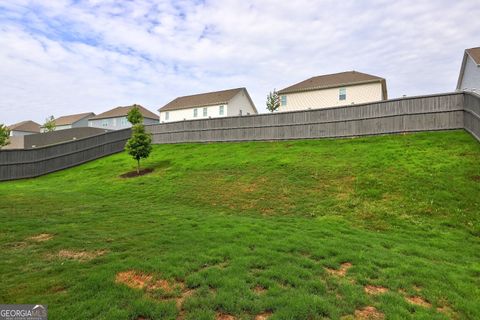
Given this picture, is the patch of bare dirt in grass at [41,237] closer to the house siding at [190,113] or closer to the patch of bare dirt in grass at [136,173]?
the patch of bare dirt in grass at [136,173]

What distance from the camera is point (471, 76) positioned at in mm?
26641

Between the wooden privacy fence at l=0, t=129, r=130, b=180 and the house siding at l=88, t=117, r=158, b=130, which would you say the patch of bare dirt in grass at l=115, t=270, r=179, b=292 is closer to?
the wooden privacy fence at l=0, t=129, r=130, b=180

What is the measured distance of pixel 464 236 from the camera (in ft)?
26.7

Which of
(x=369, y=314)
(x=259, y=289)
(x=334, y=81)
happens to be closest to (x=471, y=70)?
(x=334, y=81)

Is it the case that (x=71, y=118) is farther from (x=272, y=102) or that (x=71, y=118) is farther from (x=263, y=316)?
(x=263, y=316)

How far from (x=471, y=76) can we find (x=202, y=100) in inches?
1301

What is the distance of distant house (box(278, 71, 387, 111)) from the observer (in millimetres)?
31906

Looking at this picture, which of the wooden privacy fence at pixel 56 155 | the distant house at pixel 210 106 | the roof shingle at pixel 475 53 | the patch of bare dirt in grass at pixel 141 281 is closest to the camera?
the patch of bare dirt in grass at pixel 141 281

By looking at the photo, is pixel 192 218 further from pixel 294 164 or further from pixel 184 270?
pixel 294 164

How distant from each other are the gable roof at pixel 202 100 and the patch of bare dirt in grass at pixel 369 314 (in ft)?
130

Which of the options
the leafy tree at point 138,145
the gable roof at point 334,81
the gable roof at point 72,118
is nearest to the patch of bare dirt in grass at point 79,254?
the leafy tree at point 138,145

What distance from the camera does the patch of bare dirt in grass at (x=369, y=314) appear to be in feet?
13.7

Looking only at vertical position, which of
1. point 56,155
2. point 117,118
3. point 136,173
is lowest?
point 136,173

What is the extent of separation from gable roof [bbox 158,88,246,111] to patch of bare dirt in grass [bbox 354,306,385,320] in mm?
39678
